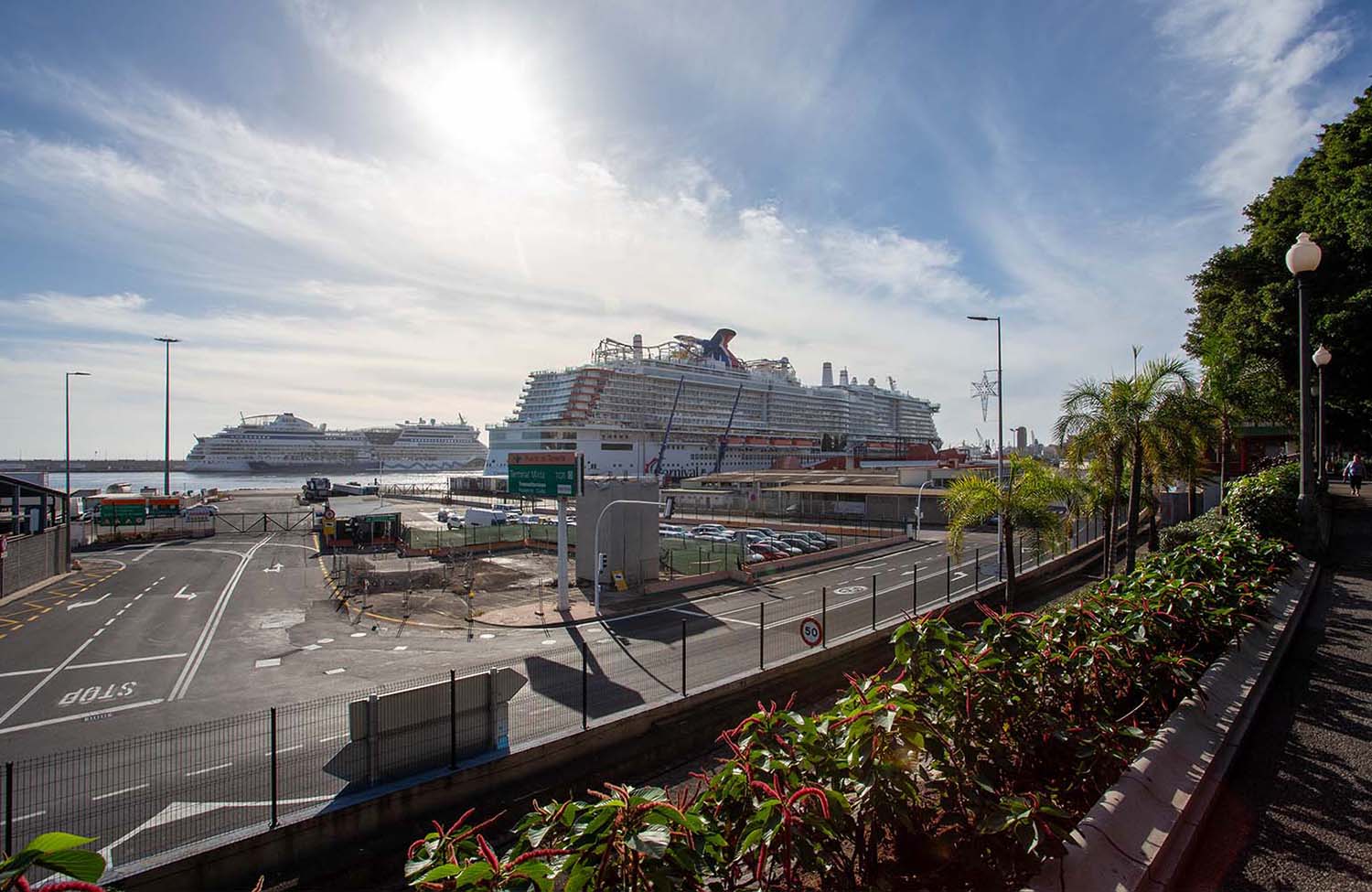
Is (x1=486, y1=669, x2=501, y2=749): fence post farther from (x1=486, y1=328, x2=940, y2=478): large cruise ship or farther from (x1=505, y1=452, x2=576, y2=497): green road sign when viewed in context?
(x1=486, y1=328, x2=940, y2=478): large cruise ship

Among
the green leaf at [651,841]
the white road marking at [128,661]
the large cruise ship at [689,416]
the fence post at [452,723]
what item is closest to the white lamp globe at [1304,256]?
the green leaf at [651,841]

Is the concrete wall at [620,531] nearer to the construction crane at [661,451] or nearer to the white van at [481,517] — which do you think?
the white van at [481,517]

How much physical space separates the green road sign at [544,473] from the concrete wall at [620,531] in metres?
2.19

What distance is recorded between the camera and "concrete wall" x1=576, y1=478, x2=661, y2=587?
75.5 feet

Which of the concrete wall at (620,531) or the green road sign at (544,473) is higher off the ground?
the green road sign at (544,473)

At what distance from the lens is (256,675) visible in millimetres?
13625

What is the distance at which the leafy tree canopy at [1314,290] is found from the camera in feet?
60.0

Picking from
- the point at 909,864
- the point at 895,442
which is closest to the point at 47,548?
the point at 909,864

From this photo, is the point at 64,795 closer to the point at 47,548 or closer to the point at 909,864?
the point at 909,864

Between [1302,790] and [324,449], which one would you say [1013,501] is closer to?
[1302,790]

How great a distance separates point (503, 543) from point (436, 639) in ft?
57.1

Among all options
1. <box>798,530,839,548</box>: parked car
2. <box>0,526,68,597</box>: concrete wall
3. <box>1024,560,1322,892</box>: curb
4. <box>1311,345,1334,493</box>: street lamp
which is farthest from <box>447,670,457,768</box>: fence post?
<box>798,530,839,548</box>: parked car

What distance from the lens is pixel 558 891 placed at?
404 cm

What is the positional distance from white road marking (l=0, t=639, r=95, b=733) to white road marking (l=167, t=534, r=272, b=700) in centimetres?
222
